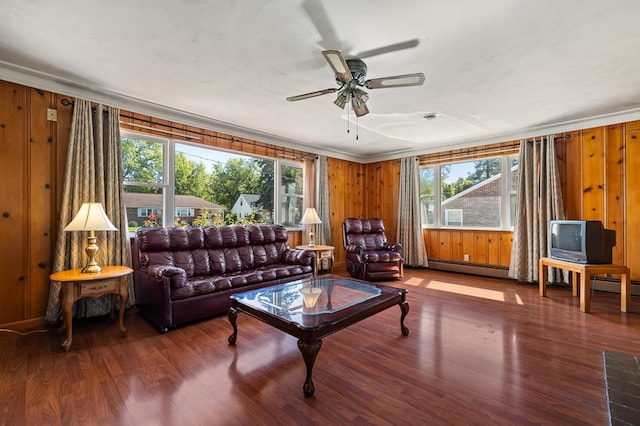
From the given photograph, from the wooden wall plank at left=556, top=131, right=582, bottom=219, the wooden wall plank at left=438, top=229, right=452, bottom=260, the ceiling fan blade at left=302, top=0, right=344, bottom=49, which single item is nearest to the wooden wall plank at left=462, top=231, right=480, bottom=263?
the wooden wall plank at left=438, top=229, right=452, bottom=260

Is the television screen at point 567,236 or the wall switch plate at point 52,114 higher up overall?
the wall switch plate at point 52,114

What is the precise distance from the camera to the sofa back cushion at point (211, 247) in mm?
3320

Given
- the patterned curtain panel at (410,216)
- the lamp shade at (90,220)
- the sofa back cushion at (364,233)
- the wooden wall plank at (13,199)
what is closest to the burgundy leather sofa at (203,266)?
the lamp shade at (90,220)

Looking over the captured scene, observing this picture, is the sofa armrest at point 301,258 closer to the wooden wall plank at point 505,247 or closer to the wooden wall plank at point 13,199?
the wooden wall plank at point 13,199

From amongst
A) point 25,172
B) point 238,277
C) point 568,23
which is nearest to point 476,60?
point 568,23

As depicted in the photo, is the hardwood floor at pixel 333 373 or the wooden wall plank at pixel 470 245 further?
the wooden wall plank at pixel 470 245

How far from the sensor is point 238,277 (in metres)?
3.32

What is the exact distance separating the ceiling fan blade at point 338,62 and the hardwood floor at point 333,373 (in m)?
2.19

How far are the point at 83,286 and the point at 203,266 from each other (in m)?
1.20

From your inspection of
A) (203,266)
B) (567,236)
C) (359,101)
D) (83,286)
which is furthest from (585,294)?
(83,286)

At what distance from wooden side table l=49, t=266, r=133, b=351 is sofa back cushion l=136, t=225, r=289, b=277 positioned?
486 millimetres

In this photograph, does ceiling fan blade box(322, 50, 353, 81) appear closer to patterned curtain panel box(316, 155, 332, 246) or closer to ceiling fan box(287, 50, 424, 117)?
ceiling fan box(287, 50, 424, 117)

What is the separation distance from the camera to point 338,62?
208cm

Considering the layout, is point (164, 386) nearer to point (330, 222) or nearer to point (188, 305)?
point (188, 305)
